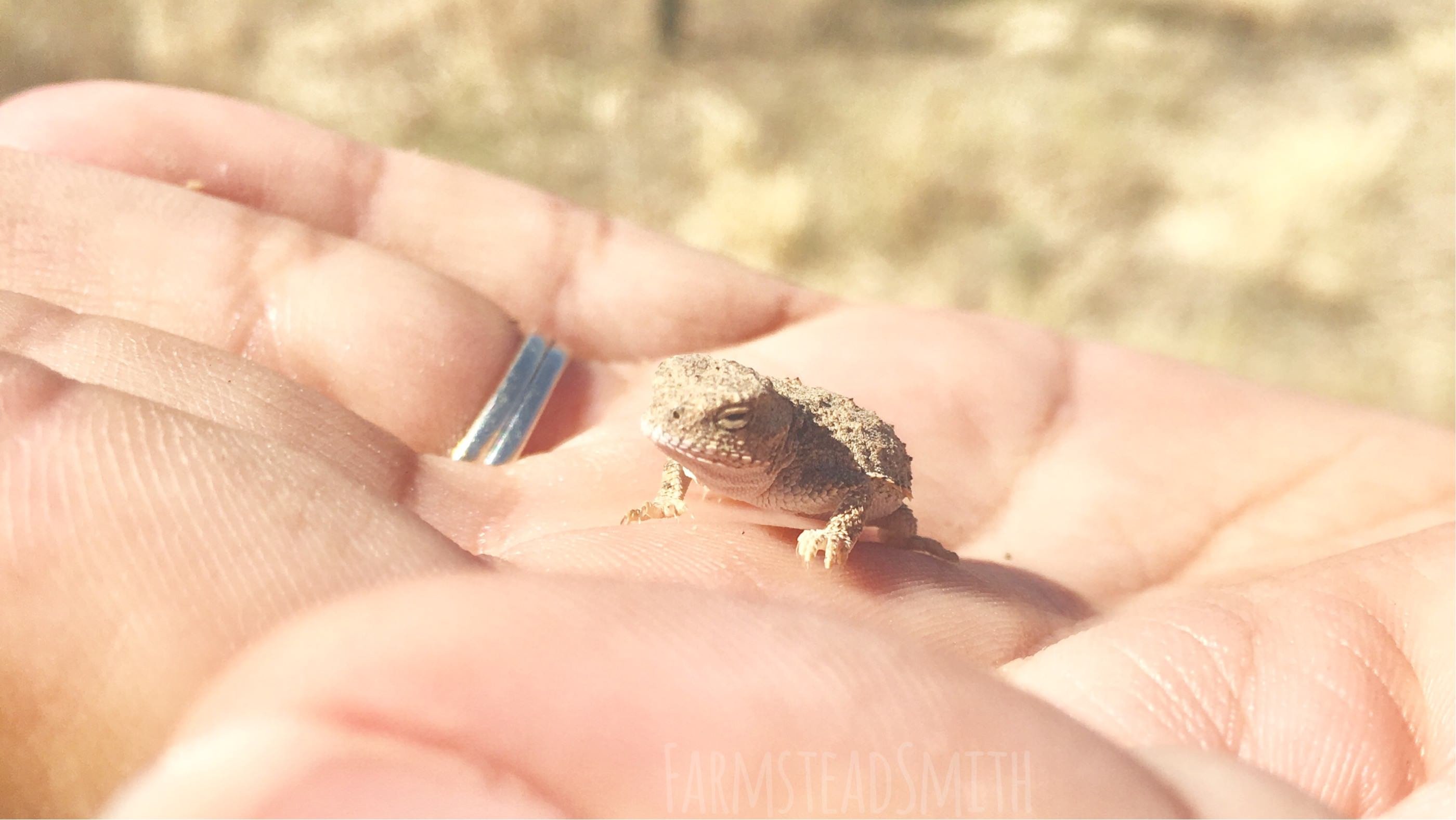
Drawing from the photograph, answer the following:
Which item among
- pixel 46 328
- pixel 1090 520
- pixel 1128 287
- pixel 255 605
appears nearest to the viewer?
pixel 255 605

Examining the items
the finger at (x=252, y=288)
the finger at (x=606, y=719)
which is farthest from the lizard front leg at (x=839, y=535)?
the finger at (x=252, y=288)

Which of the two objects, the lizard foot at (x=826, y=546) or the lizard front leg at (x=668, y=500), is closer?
the lizard foot at (x=826, y=546)

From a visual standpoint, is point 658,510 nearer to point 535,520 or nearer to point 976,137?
point 535,520

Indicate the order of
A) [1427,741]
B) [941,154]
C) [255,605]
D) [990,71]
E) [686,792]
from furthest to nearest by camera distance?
1. [990,71]
2. [941,154]
3. [1427,741]
4. [255,605]
5. [686,792]

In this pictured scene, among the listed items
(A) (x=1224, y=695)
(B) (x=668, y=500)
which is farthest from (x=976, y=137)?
(A) (x=1224, y=695)

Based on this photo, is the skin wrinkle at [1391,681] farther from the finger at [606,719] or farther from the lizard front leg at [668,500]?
the lizard front leg at [668,500]

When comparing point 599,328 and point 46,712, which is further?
point 599,328

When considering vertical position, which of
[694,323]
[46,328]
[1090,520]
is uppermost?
[694,323]

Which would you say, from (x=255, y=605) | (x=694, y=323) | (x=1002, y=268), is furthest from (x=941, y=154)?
(x=255, y=605)

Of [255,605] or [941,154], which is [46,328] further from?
[941,154]
